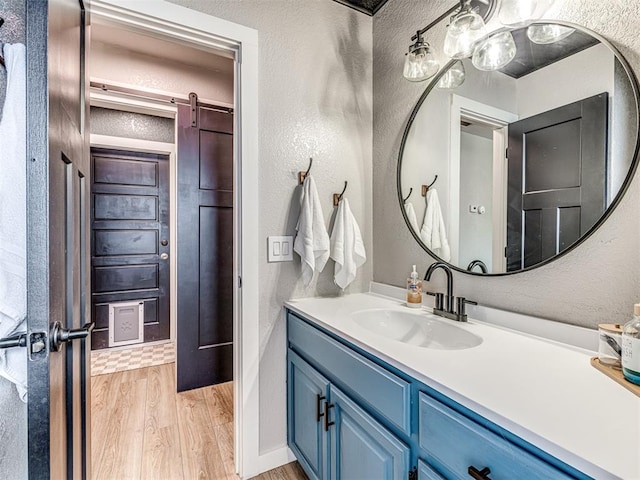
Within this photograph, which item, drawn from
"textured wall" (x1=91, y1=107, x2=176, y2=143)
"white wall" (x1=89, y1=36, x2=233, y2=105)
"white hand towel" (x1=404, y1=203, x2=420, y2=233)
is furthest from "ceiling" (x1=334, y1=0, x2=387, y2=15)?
"textured wall" (x1=91, y1=107, x2=176, y2=143)

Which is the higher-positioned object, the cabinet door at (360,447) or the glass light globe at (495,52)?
the glass light globe at (495,52)

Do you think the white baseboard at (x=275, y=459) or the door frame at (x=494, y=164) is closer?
the door frame at (x=494, y=164)

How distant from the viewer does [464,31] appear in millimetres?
1191

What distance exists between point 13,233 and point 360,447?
112 cm

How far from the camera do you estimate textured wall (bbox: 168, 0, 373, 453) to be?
1.58 m

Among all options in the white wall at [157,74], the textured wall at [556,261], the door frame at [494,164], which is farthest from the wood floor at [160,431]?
the white wall at [157,74]

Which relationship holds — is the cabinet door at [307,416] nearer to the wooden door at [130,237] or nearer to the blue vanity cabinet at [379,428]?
the blue vanity cabinet at [379,428]

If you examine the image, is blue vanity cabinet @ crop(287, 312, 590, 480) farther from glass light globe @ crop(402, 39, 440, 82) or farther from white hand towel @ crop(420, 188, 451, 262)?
glass light globe @ crop(402, 39, 440, 82)

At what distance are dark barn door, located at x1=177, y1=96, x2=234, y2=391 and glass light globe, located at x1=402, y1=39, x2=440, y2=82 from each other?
5.11 ft

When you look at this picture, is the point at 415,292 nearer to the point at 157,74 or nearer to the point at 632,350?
the point at 632,350

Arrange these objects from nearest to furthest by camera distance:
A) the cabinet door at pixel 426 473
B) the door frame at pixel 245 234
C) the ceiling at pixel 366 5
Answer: the cabinet door at pixel 426 473 → the door frame at pixel 245 234 → the ceiling at pixel 366 5

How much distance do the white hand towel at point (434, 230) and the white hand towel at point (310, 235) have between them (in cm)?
48

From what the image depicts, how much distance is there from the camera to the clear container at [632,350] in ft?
2.35

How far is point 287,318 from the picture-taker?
5.32ft
